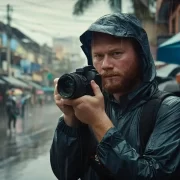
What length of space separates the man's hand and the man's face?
9cm

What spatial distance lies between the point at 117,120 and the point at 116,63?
21 centimetres

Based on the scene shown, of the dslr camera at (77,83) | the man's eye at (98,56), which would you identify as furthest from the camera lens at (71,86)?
the man's eye at (98,56)

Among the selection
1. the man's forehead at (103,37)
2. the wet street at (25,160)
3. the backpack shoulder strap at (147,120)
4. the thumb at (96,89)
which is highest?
the man's forehead at (103,37)

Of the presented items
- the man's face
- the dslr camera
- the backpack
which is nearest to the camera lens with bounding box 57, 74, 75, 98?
the dslr camera

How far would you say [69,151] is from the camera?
5.18 feet

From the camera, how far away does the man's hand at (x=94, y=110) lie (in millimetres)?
1404

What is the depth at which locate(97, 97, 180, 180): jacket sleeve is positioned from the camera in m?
1.34

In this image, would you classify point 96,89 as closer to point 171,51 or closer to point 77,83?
point 77,83

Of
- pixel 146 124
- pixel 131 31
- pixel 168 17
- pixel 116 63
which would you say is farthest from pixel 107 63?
pixel 168 17

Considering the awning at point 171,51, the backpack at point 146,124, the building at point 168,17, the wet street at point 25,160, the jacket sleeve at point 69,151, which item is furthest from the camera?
the building at point 168,17

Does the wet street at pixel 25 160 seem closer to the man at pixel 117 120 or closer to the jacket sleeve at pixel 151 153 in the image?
the man at pixel 117 120

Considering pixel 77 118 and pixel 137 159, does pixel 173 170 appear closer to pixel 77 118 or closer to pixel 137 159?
pixel 137 159

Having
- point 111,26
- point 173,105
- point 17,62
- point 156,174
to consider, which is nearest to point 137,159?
point 156,174

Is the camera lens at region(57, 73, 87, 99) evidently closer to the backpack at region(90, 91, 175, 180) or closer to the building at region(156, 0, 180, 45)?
the backpack at region(90, 91, 175, 180)
